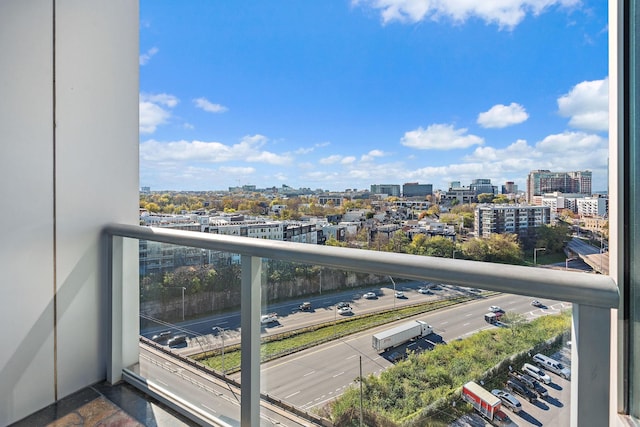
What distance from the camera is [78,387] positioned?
1930 millimetres

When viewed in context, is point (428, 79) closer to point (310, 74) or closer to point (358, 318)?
point (310, 74)

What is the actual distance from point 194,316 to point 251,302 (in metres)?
0.45

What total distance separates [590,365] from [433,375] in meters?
0.42

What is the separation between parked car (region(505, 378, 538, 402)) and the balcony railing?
0.09 m

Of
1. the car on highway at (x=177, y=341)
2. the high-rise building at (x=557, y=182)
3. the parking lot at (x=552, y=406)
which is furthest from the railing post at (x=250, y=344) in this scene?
the high-rise building at (x=557, y=182)

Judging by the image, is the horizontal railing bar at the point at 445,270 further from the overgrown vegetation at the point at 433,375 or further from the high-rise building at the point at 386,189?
the high-rise building at the point at 386,189

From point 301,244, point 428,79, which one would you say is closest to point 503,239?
point 301,244

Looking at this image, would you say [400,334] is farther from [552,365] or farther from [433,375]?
[552,365]

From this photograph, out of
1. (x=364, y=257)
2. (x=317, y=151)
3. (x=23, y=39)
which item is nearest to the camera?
(x=364, y=257)

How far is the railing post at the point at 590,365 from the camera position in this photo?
831 millimetres

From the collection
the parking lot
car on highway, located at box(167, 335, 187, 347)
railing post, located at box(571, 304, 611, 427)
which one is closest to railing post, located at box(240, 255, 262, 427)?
car on highway, located at box(167, 335, 187, 347)

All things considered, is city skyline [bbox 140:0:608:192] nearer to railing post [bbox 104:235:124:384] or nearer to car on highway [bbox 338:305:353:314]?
railing post [bbox 104:235:124:384]

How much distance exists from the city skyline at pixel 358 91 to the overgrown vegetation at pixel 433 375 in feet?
3.11

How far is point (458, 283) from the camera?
0.99 meters
